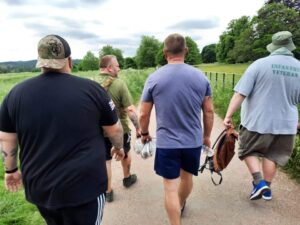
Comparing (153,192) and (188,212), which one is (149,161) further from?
(188,212)

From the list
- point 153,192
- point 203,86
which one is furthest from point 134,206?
point 203,86

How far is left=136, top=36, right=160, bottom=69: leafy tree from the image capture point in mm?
83188

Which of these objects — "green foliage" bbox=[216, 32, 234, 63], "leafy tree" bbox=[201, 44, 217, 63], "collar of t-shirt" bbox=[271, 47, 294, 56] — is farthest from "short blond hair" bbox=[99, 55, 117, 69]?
"leafy tree" bbox=[201, 44, 217, 63]

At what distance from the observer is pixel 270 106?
3893mm

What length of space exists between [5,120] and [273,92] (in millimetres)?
2889

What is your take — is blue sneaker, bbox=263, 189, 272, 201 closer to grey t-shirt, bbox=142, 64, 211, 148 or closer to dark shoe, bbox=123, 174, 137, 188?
grey t-shirt, bbox=142, 64, 211, 148

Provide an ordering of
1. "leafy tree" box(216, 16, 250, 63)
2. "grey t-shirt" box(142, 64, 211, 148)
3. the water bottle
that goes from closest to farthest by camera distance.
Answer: "grey t-shirt" box(142, 64, 211, 148) → the water bottle → "leafy tree" box(216, 16, 250, 63)

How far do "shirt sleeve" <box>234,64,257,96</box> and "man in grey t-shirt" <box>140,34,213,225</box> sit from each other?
32.9 inches

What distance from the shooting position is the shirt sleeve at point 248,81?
3888mm

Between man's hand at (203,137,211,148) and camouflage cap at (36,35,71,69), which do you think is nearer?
camouflage cap at (36,35,71,69)

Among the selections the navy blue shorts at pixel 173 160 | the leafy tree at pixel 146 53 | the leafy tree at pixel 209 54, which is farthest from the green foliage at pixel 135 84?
the leafy tree at pixel 209 54

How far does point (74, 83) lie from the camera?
217 cm

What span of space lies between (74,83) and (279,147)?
9.58 feet

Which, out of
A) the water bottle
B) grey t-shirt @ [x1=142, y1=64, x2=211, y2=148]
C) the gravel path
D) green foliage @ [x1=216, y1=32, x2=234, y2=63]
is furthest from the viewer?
green foliage @ [x1=216, y1=32, x2=234, y2=63]
